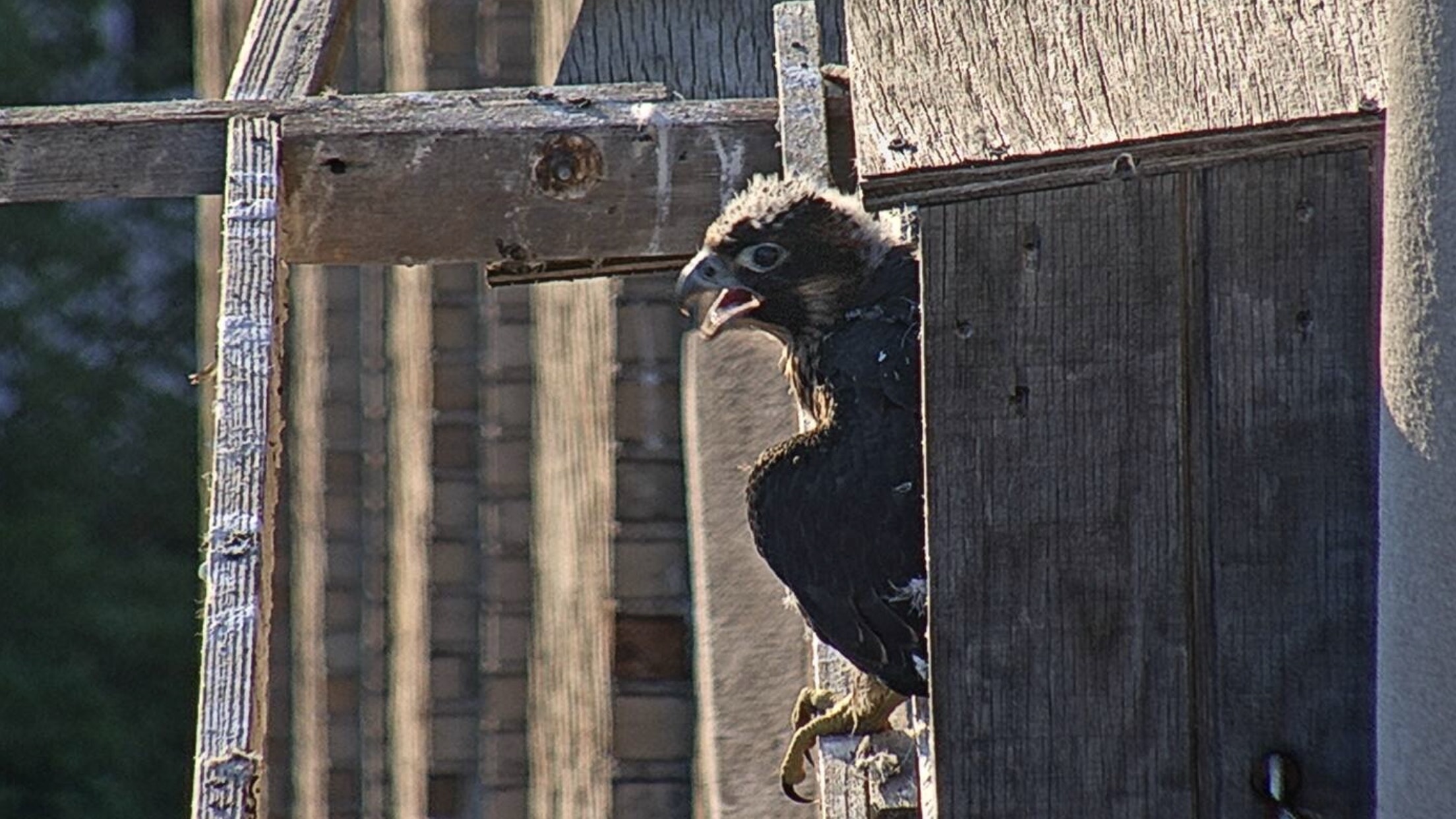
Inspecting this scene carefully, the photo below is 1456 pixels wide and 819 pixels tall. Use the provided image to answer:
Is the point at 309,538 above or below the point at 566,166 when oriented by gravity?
below

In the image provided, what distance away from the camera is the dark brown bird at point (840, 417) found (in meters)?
2.81

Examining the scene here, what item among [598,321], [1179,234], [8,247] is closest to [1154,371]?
[1179,234]

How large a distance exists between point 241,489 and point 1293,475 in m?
1.20

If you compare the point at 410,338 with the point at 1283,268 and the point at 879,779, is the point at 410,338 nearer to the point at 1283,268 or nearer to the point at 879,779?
the point at 879,779

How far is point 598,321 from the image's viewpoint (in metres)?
5.00

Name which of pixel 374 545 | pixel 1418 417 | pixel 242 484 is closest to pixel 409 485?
pixel 374 545

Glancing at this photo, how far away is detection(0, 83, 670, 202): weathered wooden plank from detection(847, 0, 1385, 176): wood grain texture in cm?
105

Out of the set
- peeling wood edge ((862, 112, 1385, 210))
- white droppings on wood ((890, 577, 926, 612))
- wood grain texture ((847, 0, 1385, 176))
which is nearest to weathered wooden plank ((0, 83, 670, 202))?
white droppings on wood ((890, 577, 926, 612))

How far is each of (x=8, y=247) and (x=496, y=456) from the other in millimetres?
7013

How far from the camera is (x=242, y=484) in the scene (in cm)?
281

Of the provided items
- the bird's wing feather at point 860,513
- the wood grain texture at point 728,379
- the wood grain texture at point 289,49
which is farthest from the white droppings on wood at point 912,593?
the wood grain texture at point 728,379

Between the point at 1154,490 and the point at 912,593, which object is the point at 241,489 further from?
the point at 1154,490

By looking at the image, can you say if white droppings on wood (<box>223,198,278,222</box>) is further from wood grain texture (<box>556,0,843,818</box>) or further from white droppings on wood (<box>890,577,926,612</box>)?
wood grain texture (<box>556,0,843,818</box>)

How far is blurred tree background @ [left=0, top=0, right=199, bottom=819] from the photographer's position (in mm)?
11078
